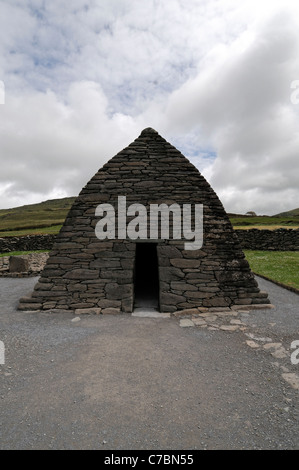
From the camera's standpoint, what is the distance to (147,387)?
399cm

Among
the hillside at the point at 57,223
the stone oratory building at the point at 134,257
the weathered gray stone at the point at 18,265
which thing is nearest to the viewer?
the stone oratory building at the point at 134,257

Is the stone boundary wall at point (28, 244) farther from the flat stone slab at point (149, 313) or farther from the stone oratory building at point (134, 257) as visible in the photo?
the flat stone slab at point (149, 313)

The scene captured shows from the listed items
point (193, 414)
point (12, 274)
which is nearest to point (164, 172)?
point (193, 414)

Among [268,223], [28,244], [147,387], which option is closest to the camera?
[147,387]

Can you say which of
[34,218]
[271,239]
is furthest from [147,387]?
[34,218]

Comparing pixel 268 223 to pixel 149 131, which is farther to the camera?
pixel 268 223

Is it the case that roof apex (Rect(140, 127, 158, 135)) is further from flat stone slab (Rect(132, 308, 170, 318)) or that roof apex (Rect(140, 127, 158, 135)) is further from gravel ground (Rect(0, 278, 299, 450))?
gravel ground (Rect(0, 278, 299, 450))

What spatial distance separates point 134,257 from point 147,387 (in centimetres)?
427

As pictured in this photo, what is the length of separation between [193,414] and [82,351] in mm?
2721

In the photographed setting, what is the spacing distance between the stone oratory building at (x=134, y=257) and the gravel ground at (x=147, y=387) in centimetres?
111

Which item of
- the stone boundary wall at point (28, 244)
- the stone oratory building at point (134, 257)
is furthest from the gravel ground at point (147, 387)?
the stone boundary wall at point (28, 244)

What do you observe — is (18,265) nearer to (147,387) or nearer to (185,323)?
(185,323)

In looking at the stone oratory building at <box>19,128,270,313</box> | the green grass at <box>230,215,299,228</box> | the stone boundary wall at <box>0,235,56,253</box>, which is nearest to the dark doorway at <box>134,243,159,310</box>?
the stone oratory building at <box>19,128,270,313</box>

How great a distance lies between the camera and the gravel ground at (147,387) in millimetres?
3052
